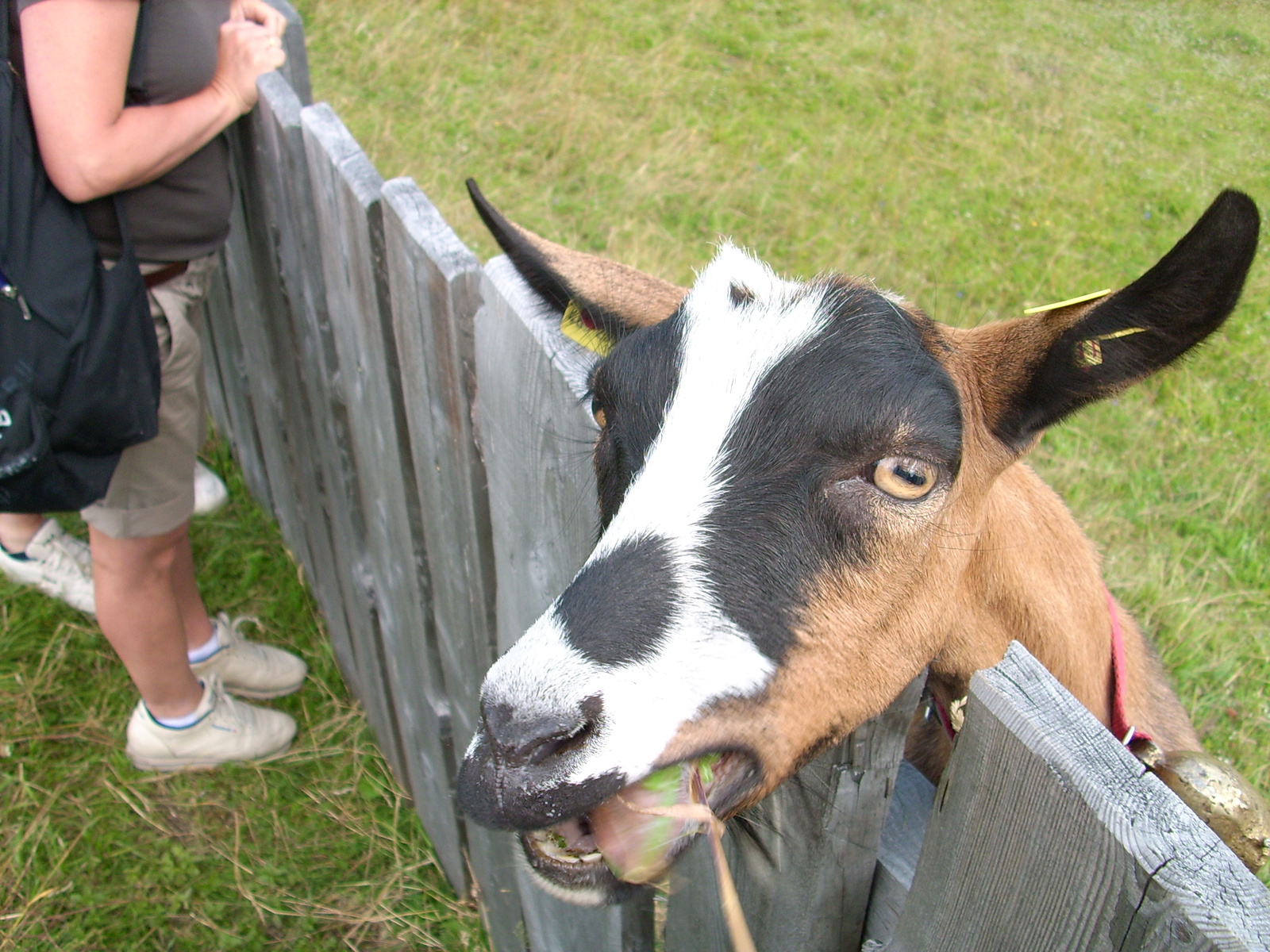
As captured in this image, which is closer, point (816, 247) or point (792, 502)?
point (792, 502)

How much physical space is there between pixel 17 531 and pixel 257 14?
8.03 ft

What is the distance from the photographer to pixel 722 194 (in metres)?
6.30

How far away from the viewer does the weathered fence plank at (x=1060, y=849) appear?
0.99 m

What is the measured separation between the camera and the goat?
57.6 inches

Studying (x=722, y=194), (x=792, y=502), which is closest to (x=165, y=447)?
(x=792, y=502)

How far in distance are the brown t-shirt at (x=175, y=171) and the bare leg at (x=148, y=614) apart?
97cm

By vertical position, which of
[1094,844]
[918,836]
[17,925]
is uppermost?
[1094,844]

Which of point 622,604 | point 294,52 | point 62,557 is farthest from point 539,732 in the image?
point 62,557

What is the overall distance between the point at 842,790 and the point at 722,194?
536 cm

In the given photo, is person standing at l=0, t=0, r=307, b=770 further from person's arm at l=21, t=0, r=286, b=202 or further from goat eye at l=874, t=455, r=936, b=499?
goat eye at l=874, t=455, r=936, b=499

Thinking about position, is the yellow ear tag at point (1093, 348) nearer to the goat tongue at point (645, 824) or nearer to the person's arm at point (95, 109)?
the goat tongue at point (645, 824)

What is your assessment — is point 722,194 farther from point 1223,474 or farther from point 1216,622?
point 1216,622

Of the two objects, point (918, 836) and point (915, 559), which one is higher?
point (915, 559)

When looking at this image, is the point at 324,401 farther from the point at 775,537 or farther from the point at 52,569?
the point at 775,537
